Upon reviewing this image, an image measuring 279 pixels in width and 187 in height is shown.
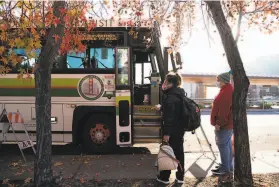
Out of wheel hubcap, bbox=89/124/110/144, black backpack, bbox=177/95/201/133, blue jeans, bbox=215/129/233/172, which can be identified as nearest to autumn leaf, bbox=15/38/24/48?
black backpack, bbox=177/95/201/133

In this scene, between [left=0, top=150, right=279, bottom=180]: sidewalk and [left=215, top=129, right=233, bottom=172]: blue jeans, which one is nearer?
[left=215, top=129, right=233, bottom=172]: blue jeans

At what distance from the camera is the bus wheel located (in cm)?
879

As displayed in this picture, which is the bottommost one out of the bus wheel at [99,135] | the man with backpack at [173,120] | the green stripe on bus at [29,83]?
→ the bus wheel at [99,135]

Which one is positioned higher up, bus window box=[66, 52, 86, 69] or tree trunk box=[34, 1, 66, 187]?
bus window box=[66, 52, 86, 69]

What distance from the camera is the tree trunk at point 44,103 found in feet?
17.8

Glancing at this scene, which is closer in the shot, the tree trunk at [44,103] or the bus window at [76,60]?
the tree trunk at [44,103]

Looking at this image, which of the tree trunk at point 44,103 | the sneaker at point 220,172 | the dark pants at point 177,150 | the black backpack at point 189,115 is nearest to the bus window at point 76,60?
the tree trunk at point 44,103

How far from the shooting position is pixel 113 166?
7449 millimetres

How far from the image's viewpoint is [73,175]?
6680mm

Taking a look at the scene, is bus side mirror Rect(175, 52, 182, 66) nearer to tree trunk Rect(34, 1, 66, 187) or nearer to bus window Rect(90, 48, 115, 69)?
bus window Rect(90, 48, 115, 69)

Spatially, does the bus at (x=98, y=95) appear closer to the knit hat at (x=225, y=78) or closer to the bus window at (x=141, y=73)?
the bus window at (x=141, y=73)

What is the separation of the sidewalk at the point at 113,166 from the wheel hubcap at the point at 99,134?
1.50 ft

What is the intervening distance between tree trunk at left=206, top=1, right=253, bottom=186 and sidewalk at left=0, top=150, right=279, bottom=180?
1.11 m

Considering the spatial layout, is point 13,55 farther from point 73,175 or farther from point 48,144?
point 73,175
